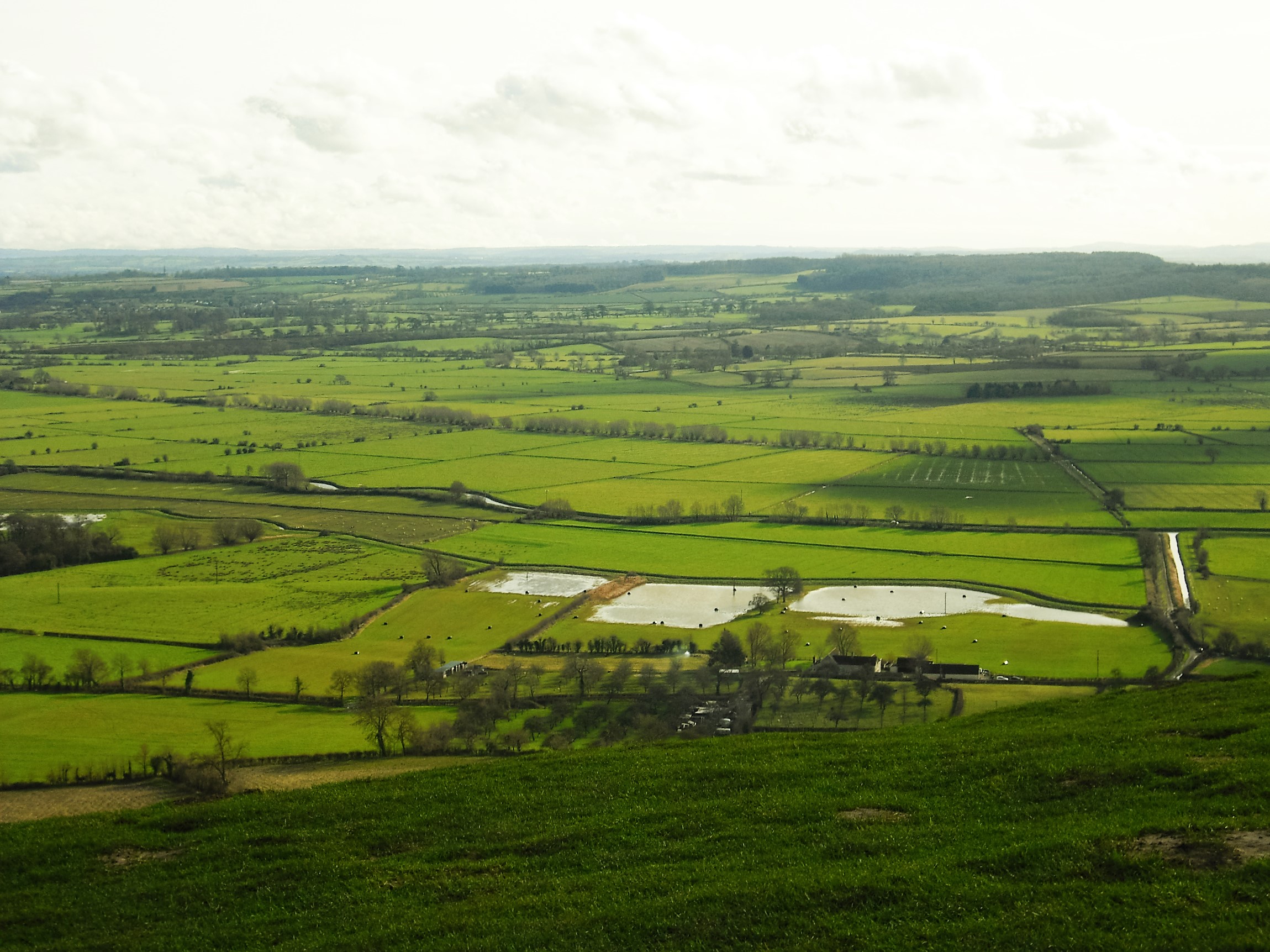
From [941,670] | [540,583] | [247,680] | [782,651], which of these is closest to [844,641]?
[782,651]

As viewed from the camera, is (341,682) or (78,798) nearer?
(78,798)

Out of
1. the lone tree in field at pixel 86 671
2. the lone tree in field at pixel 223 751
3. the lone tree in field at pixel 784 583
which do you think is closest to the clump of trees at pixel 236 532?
the lone tree in field at pixel 86 671

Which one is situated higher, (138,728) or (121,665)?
(121,665)

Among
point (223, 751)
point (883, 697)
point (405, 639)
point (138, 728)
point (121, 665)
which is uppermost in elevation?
point (223, 751)

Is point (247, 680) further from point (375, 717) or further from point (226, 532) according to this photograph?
point (226, 532)

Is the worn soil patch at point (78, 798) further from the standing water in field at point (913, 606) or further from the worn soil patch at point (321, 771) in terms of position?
the standing water in field at point (913, 606)

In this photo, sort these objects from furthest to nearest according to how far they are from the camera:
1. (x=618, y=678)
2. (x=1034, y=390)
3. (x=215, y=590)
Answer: (x=1034, y=390) < (x=215, y=590) < (x=618, y=678)

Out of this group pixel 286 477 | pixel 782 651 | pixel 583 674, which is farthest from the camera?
pixel 286 477
